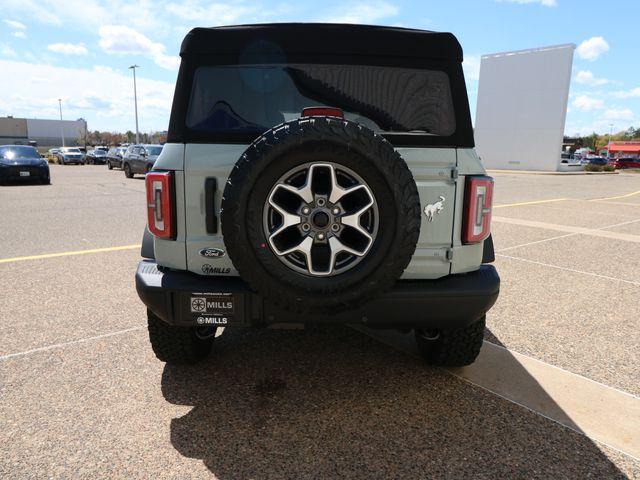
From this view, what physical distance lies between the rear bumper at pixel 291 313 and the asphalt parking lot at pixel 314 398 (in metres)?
0.57

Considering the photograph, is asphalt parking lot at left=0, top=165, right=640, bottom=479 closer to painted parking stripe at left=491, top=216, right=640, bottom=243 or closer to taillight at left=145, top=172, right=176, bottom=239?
taillight at left=145, top=172, right=176, bottom=239

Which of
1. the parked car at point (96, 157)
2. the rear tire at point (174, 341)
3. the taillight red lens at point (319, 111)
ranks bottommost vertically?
the parked car at point (96, 157)

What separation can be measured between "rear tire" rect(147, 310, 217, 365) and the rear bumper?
45 cm

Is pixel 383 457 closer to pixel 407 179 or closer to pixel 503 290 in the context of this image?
pixel 407 179

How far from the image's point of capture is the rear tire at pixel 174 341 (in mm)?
3117

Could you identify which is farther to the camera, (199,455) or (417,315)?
(417,315)

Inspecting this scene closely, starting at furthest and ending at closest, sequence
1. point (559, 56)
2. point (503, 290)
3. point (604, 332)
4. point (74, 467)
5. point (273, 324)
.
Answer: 1. point (559, 56)
2. point (503, 290)
3. point (604, 332)
4. point (273, 324)
5. point (74, 467)

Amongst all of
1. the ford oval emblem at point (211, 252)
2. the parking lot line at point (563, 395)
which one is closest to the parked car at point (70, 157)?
the ford oval emblem at point (211, 252)

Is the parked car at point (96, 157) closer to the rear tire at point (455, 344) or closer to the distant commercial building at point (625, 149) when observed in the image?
the rear tire at point (455, 344)

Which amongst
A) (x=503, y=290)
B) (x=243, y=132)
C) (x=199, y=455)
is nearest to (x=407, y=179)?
(x=243, y=132)

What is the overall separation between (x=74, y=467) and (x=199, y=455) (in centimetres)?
57

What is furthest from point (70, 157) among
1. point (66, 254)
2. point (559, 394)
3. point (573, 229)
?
point (559, 394)

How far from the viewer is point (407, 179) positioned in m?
2.39

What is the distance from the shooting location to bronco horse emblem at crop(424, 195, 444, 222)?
8.84 ft
